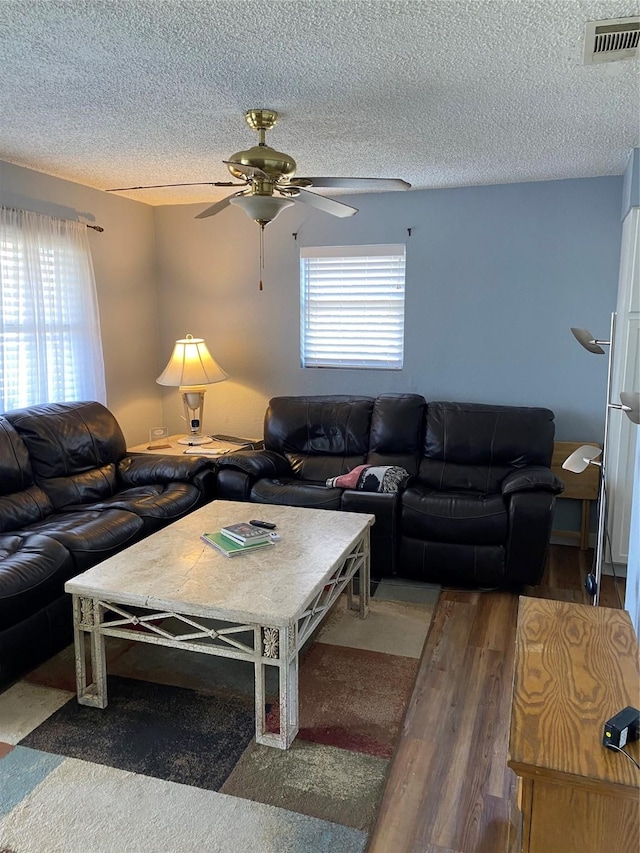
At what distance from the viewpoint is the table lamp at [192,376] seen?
448cm

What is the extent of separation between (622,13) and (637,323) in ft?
6.82

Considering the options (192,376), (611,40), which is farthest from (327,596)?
(192,376)

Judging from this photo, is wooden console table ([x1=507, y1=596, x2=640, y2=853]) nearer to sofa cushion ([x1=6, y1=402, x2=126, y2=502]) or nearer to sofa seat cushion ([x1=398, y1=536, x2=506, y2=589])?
sofa seat cushion ([x1=398, y1=536, x2=506, y2=589])

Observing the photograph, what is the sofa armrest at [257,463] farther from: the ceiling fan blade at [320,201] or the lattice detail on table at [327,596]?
the ceiling fan blade at [320,201]

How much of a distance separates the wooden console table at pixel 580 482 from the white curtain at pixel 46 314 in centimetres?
317

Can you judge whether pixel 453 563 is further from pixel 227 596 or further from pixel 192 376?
pixel 192 376

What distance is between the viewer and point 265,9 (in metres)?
1.81

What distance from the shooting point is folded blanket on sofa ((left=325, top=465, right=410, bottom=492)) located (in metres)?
3.75

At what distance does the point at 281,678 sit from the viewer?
2.19 metres

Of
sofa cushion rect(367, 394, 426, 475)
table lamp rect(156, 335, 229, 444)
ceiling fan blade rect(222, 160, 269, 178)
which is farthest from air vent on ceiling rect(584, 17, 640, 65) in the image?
table lamp rect(156, 335, 229, 444)

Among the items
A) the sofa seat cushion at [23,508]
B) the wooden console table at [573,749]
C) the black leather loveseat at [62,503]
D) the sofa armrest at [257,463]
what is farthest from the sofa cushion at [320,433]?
the wooden console table at [573,749]

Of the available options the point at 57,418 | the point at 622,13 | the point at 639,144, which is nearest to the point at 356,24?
the point at 622,13

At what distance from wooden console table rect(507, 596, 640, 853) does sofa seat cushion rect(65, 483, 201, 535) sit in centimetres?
222

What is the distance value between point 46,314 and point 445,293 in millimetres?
2690
